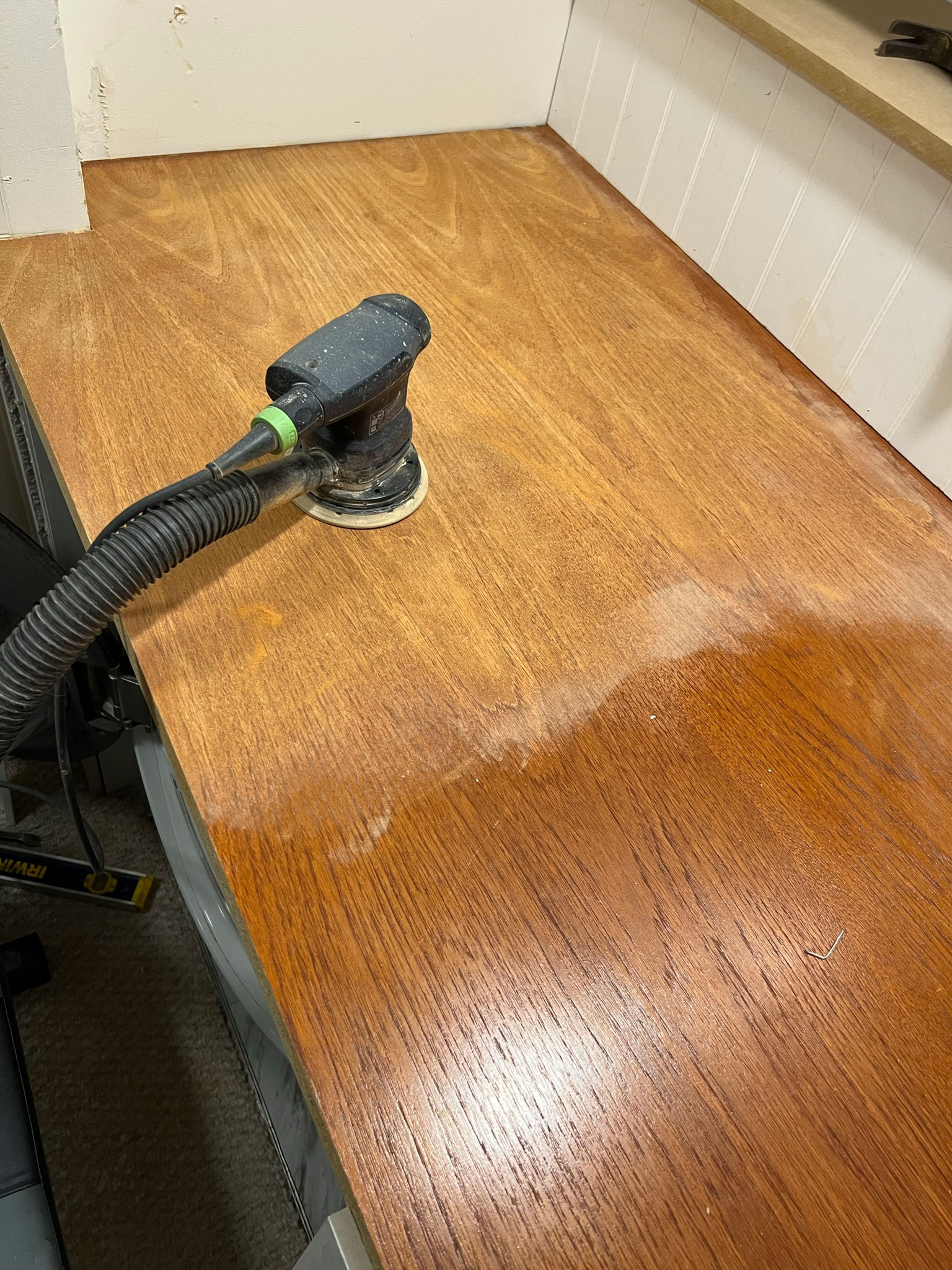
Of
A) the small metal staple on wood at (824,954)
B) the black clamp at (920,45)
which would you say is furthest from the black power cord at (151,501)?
the black clamp at (920,45)

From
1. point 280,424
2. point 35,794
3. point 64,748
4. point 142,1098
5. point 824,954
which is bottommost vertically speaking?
point 142,1098

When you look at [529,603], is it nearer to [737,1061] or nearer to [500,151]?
[737,1061]

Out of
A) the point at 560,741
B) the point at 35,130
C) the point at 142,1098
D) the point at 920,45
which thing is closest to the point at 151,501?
the point at 560,741

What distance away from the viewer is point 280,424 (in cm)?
49

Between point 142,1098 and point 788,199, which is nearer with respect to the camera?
point 788,199

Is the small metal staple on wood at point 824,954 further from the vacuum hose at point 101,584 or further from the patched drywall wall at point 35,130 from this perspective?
the patched drywall wall at point 35,130

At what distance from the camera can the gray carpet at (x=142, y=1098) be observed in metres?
0.97

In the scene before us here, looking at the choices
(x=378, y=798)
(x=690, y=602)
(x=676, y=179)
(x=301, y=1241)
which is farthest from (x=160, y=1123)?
(x=676, y=179)

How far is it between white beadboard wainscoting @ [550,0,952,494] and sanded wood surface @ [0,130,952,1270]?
5cm

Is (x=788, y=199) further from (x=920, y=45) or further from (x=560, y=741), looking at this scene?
(x=560, y=741)

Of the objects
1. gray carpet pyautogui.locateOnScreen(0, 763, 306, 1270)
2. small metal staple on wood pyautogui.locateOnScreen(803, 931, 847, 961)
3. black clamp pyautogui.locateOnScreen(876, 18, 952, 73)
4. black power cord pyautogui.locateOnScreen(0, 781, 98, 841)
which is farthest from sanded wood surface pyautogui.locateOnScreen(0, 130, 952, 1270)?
gray carpet pyautogui.locateOnScreen(0, 763, 306, 1270)

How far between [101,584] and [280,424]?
0.14m

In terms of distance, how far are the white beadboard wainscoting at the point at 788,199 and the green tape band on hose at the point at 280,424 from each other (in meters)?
0.56

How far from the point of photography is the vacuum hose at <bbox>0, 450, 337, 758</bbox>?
465 millimetres
